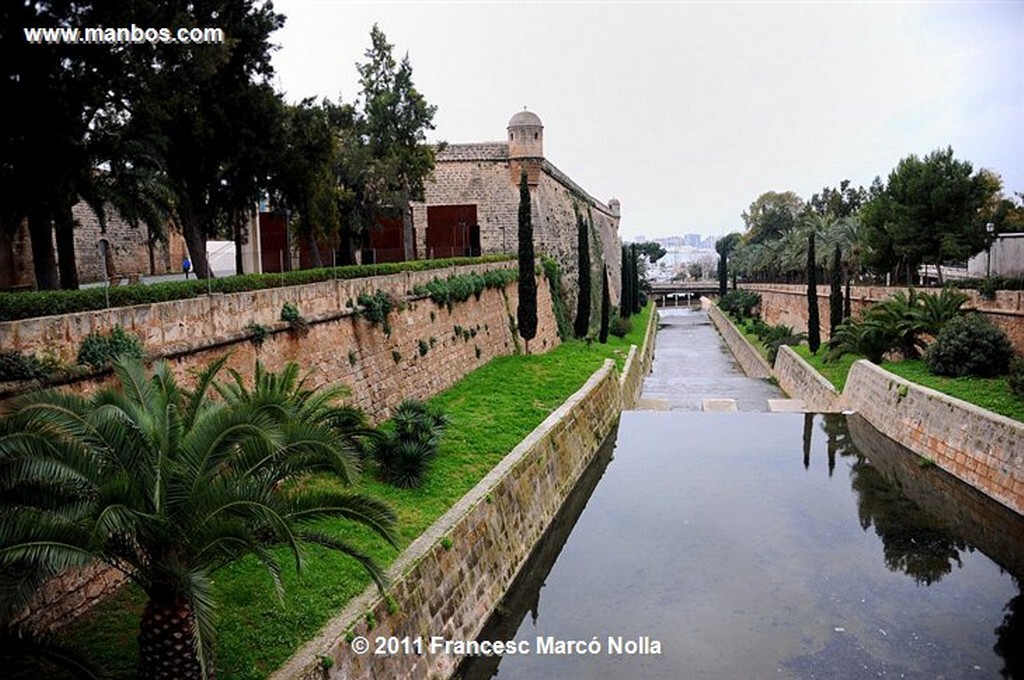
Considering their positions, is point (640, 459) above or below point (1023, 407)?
below

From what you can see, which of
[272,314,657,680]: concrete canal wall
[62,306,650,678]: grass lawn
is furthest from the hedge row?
[272,314,657,680]: concrete canal wall

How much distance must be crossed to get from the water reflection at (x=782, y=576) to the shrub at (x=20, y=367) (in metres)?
5.60

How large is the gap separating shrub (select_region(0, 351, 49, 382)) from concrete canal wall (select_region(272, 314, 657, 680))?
12.2 ft

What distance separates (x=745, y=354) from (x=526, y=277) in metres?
18.4

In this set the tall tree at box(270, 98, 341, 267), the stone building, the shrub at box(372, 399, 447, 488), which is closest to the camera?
the shrub at box(372, 399, 447, 488)

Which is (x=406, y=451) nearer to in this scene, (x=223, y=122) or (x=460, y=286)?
(x=223, y=122)

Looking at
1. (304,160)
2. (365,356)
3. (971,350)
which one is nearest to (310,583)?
(365,356)

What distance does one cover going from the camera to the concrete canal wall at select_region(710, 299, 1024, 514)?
1325cm

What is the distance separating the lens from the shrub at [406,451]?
11156mm

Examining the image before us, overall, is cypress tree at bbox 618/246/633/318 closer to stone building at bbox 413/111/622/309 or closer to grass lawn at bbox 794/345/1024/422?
stone building at bbox 413/111/622/309

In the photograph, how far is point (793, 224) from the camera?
86875mm

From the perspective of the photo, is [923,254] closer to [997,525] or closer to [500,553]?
[997,525]

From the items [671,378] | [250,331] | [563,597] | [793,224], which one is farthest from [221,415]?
[793,224]

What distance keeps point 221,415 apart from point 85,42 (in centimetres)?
787
